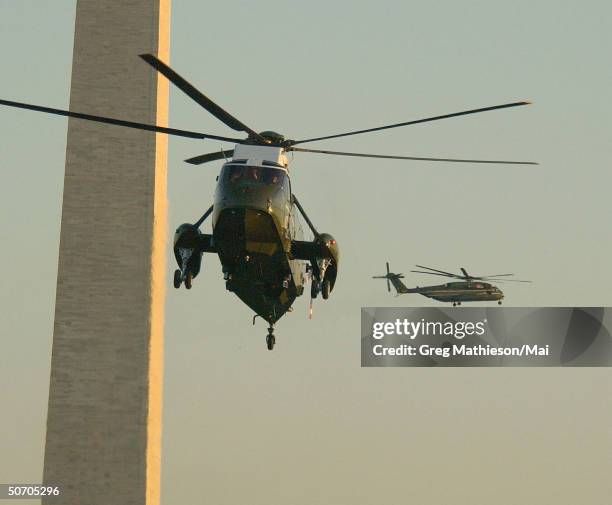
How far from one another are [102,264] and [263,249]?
39.0m

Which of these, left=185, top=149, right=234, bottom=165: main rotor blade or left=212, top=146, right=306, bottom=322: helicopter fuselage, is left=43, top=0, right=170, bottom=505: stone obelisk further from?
left=212, top=146, right=306, bottom=322: helicopter fuselage

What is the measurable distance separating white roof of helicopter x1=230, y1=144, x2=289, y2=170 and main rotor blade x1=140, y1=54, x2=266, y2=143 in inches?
20.0

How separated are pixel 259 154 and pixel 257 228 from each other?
200cm

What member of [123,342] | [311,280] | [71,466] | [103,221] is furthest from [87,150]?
[311,280]

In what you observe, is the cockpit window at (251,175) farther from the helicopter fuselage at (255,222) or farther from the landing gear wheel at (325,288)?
the landing gear wheel at (325,288)

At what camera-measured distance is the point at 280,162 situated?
41.6m

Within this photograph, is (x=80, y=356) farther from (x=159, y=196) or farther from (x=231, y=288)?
(x=231, y=288)

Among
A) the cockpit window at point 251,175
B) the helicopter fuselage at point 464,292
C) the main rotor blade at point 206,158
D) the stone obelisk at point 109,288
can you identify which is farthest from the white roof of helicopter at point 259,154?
the helicopter fuselage at point 464,292

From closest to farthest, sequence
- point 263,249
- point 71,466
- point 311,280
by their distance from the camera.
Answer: point 263,249
point 311,280
point 71,466

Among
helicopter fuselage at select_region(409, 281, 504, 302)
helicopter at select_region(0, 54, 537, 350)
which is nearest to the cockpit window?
helicopter at select_region(0, 54, 537, 350)

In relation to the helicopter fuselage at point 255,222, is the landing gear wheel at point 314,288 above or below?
below

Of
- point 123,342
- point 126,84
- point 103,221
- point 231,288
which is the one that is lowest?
point 231,288

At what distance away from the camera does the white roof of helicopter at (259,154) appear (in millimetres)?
41156

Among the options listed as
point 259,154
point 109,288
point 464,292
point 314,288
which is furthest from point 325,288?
point 464,292
